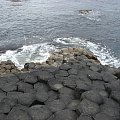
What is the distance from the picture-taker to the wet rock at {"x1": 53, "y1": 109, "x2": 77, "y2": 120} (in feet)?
25.1

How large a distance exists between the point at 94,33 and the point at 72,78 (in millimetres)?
14799

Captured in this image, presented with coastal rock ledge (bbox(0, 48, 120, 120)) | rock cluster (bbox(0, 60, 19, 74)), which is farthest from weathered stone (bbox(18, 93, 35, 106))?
rock cluster (bbox(0, 60, 19, 74))

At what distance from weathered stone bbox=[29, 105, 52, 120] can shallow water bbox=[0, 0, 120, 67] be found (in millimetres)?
9827

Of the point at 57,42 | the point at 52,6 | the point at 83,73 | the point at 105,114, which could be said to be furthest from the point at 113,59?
the point at 52,6

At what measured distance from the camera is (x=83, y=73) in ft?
33.8

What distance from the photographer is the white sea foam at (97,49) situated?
18.1m

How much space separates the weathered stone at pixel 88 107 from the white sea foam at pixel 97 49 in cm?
968

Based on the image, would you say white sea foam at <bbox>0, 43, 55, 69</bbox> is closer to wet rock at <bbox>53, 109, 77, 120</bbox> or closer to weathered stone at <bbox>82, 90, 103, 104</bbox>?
weathered stone at <bbox>82, 90, 103, 104</bbox>

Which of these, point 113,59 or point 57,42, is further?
point 57,42

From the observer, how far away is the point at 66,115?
7.75 m

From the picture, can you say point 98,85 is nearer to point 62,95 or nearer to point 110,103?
point 110,103

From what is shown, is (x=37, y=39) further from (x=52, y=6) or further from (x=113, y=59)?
(x=52, y=6)

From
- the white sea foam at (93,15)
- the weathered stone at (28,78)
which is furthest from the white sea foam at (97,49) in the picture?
the weathered stone at (28,78)

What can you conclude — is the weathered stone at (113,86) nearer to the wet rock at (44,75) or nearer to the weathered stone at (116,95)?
the weathered stone at (116,95)
